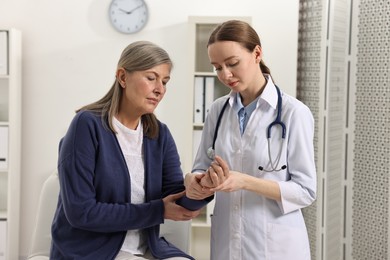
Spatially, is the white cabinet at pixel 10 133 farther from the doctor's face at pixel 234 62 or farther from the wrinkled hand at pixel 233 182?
the wrinkled hand at pixel 233 182

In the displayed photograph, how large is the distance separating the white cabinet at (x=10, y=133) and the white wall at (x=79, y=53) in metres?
0.12

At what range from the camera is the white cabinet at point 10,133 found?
3.83 metres

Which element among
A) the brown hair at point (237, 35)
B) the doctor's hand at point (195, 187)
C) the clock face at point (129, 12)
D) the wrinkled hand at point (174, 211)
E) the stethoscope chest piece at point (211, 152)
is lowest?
the wrinkled hand at point (174, 211)

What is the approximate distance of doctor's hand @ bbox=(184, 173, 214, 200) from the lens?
1657 mm

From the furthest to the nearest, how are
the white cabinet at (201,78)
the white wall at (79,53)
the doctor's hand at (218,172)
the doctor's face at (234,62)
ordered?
the white wall at (79,53), the white cabinet at (201,78), the doctor's face at (234,62), the doctor's hand at (218,172)

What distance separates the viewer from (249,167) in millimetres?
1683

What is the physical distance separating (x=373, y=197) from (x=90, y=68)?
7.42ft

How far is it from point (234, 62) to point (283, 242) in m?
0.57

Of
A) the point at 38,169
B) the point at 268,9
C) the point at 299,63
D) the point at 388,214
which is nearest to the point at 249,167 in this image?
the point at 388,214

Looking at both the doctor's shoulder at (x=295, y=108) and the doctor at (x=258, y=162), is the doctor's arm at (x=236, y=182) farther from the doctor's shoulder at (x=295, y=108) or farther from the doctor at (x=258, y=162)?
the doctor's shoulder at (x=295, y=108)

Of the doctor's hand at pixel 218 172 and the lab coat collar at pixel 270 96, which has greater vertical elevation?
the lab coat collar at pixel 270 96

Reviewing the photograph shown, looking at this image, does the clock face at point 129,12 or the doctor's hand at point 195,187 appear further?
the clock face at point 129,12

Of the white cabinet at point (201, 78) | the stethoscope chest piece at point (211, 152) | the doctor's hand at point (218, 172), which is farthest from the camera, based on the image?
the white cabinet at point (201, 78)

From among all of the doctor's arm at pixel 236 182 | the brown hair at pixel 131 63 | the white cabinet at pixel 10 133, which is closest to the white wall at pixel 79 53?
the white cabinet at pixel 10 133
